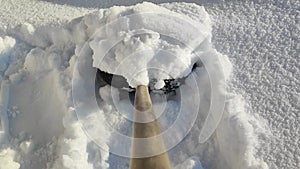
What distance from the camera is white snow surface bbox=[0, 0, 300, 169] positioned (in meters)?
Result: 1.58

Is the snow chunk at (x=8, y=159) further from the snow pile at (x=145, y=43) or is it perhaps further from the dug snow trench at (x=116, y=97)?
the snow pile at (x=145, y=43)

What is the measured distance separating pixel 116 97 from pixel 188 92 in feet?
0.74

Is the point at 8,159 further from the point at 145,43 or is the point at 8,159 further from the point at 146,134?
the point at 145,43

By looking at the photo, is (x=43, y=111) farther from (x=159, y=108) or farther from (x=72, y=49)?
(x=159, y=108)

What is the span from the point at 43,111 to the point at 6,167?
→ 0.81 ft

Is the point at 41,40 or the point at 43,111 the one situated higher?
the point at 41,40

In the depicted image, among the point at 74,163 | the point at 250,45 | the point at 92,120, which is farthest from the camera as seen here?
the point at 250,45

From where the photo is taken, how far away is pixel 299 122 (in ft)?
5.25

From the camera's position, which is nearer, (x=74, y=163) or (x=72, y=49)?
(x=74, y=163)

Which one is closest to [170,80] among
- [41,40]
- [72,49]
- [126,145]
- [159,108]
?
[159,108]

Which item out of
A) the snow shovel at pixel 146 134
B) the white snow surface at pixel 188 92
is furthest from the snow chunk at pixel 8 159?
the snow shovel at pixel 146 134

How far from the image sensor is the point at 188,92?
5.66 feet

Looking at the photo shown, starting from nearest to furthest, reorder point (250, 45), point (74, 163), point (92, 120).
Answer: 1. point (74, 163)
2. point (92, 120)
3. point (250, 45)

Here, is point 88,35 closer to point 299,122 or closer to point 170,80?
Answer: point 170,80
